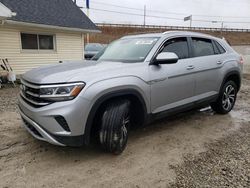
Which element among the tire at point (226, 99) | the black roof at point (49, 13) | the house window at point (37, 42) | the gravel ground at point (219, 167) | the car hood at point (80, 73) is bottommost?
the gravel ground at point (219, 167)

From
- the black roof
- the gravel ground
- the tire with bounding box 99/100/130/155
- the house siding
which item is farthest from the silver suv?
the black roof

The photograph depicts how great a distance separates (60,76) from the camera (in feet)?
10.2

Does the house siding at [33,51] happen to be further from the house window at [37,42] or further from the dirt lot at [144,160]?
the dirt lot at [144,160]

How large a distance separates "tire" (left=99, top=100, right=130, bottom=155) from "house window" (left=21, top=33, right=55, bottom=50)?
9068 mm

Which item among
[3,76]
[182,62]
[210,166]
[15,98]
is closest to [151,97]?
[182,62]

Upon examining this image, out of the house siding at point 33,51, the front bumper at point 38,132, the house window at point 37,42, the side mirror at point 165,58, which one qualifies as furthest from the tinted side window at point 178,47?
the house window at point 37,42

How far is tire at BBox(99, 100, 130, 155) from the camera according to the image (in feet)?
10.5

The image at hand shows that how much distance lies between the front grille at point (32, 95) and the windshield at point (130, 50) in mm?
1463

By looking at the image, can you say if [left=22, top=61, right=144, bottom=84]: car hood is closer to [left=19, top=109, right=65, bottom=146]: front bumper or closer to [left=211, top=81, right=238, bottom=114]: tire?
[left=19, top=109, right=65, bottom=146]: front bumper

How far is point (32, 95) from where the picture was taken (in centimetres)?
320

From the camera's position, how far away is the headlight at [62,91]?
295 cm

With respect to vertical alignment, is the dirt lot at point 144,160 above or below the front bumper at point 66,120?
below

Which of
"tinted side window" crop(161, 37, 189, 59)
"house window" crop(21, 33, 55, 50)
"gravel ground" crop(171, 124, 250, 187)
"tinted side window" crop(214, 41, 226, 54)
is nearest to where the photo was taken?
"gravel ground" crop(171, 124, 250, 187)

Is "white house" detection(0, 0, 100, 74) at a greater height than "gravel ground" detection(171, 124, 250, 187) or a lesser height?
greater
